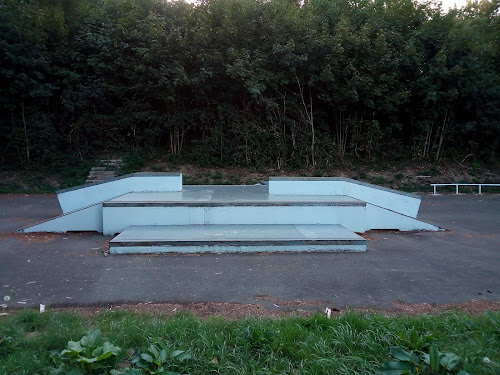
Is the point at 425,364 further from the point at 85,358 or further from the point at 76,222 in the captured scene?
the point at 76,222

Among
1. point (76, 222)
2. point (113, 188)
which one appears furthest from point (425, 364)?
point (113, 188)

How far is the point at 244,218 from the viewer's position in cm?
798

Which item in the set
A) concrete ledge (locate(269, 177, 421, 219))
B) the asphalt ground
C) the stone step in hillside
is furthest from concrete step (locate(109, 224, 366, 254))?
the stone step in hillside

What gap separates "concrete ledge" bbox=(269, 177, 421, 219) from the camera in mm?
9273

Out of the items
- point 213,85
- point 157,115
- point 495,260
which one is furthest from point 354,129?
point 495,260

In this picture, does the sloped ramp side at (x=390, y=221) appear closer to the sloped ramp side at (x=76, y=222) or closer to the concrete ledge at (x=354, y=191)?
the concrete ledge at (x=354, y=191)

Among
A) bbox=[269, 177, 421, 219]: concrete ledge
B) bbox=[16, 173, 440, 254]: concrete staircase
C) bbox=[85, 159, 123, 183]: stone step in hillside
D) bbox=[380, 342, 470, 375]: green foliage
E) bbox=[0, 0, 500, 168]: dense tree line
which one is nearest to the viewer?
bbox=[380, 342, 470, 375]: green foliage

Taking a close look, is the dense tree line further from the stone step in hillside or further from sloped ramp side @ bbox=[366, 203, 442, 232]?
sloped ramp side @ bbox=[366, 203, 442, 232]

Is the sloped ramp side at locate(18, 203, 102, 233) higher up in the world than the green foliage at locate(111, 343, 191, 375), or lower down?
lower down

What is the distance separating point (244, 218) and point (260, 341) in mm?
4824

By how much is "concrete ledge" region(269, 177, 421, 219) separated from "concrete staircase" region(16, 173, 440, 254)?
0.02 metres

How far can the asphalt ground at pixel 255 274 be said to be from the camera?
4777mm

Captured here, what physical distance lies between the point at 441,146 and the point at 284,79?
308 inches

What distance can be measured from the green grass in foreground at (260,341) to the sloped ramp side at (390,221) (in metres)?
4.96
